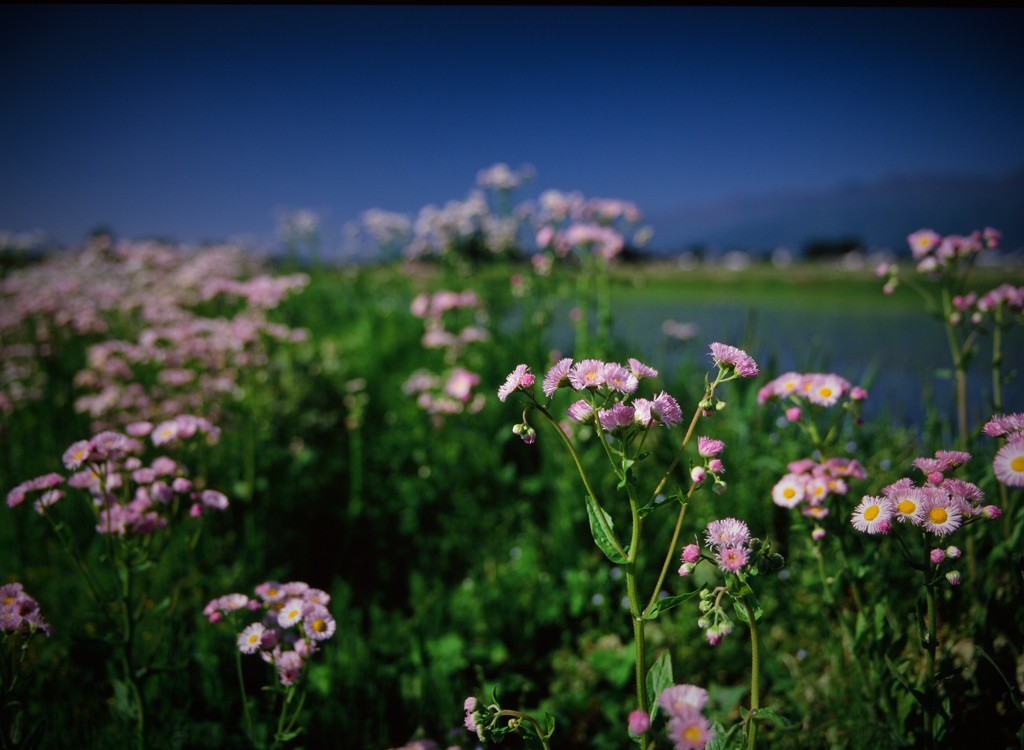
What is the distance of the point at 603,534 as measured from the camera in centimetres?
→ 111

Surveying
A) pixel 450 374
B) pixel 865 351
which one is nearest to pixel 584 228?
pixel 450 374

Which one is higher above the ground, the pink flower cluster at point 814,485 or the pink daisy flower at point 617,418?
the pink daisy flower at point 617,418

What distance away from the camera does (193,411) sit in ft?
10.1

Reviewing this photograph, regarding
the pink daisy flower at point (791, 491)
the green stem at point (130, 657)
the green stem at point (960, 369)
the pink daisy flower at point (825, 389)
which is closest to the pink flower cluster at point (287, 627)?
the green stem at point (130, 657)

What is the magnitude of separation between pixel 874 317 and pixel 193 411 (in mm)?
7083

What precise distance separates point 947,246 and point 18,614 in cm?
280

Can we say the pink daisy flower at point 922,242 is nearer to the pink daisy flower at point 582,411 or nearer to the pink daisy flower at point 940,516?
the pink daisy flower at point 940,516

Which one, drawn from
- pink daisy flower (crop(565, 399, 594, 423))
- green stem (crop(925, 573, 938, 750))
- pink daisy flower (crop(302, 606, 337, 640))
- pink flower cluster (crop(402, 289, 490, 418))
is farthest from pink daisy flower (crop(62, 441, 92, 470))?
green stem (crop(925, 573, 938, 750))

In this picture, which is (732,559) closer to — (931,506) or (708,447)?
(708,447)

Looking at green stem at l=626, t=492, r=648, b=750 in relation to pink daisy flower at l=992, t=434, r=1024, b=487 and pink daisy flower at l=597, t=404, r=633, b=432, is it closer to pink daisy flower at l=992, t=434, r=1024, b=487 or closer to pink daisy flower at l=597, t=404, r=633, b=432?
pink daisy flower at l=597, t=404, r=633, b=432

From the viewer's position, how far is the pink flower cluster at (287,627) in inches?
53.0

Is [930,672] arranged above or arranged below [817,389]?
below

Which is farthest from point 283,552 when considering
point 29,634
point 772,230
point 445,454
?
point 772,230

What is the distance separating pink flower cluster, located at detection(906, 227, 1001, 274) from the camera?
194 cm
